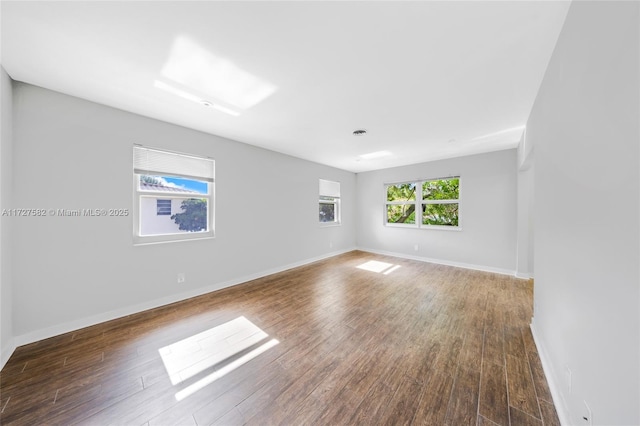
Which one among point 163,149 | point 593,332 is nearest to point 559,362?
point 593,332

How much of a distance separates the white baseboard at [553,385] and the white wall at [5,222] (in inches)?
160

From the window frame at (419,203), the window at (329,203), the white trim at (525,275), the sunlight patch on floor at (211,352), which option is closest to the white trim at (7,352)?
the sunlight patch on floor at (211,352)

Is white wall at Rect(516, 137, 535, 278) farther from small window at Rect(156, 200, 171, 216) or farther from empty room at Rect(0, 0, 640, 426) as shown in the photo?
small window at Rect(156, 200, 171, 216)

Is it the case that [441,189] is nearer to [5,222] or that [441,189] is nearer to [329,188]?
[329,188]

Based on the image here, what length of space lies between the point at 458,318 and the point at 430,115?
2.52 metres

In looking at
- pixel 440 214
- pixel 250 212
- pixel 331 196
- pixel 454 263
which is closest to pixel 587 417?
pixel 250 212

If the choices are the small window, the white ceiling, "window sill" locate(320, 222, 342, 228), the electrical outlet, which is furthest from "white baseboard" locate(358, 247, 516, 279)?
the small window

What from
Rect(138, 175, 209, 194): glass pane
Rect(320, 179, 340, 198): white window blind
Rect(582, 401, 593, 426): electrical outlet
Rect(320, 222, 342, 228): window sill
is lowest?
Rect(582, 401, 593, 426): electrical outlet

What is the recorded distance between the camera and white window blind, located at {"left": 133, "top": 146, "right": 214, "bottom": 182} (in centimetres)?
271

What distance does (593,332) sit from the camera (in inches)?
37.8

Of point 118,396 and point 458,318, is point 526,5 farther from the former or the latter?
point 118,396

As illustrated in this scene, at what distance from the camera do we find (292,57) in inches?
65.4

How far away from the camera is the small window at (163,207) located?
287cm

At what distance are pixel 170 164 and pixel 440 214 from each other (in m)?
5.48
